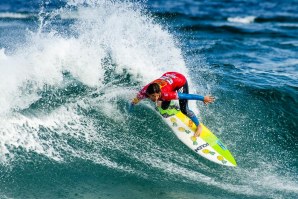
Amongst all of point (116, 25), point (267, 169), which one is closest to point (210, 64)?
point (116, 25)

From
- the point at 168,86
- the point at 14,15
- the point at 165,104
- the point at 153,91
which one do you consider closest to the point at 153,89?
the point at 153,91

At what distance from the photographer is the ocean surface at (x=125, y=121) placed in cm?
810

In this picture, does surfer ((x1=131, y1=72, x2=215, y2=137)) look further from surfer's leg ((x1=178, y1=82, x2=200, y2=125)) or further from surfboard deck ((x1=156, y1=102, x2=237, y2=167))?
surfboard deck ((x1=156, y1=102, x2=237, y2=167))

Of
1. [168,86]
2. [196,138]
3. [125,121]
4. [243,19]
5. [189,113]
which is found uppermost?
[243,19]

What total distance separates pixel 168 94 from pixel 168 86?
377mm

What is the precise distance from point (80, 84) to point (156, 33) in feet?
17.1

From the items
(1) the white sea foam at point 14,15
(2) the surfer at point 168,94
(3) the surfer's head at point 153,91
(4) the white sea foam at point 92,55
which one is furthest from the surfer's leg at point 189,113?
(1) the white sea foam at point 14,15

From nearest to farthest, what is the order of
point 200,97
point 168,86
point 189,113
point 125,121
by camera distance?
point 200,97 → point 168,86 → point 189,113 → point 125,121

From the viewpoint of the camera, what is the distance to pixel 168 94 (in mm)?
8656

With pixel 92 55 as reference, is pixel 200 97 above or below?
below

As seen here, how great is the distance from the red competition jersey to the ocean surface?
1.25 meters

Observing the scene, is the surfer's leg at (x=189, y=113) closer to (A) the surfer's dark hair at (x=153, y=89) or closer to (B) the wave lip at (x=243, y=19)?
(A) the surfer's dark hair at (x=153, y=89)

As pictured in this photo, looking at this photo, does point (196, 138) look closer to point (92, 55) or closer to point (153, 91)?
point (153, 91)

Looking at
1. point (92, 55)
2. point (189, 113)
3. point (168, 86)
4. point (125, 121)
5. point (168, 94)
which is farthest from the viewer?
point (92, 55)
